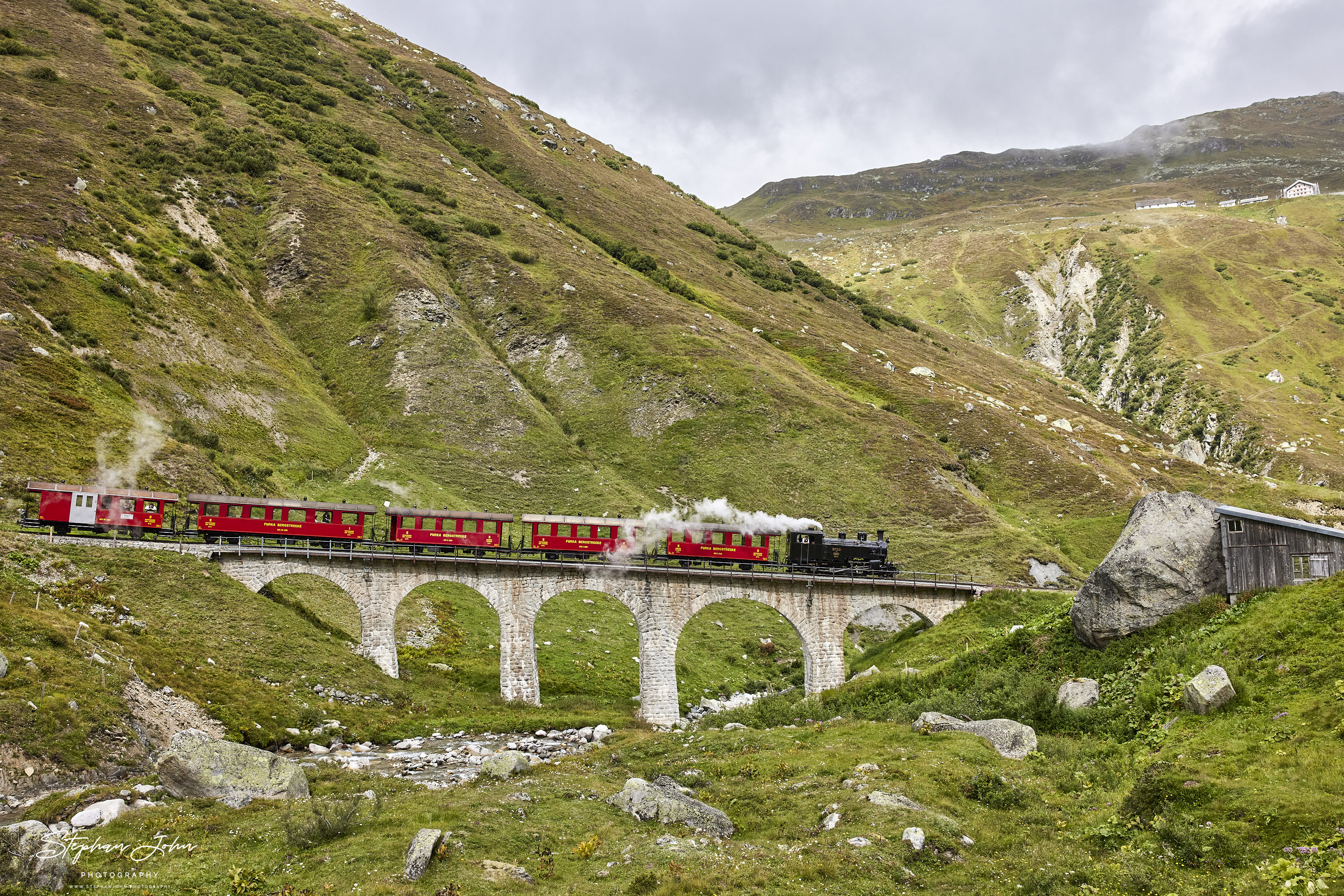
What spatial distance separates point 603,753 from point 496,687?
1545cm

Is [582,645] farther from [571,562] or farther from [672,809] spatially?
[672,809]

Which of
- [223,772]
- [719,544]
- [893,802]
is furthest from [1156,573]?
[223,772]

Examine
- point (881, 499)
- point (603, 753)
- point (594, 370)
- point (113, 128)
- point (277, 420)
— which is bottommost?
point (603, 753)

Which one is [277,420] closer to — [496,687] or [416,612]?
[416,612]

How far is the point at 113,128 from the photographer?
3610 inches

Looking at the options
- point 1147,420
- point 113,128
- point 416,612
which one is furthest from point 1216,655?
point 1147,420

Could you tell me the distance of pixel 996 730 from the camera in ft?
87.3

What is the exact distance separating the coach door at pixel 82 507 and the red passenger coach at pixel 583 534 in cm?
2240

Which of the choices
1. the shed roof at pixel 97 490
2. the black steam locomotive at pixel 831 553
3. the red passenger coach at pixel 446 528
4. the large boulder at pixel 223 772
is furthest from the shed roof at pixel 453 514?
the large boulder at pixel 223 772

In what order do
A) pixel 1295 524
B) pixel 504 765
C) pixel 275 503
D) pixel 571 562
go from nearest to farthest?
pixel 1295 524 < pixel 504 765 < pixel 275 503 < pixel 571 562

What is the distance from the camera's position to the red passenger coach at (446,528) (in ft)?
154

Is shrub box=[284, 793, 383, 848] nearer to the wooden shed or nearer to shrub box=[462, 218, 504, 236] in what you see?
the wooden shed

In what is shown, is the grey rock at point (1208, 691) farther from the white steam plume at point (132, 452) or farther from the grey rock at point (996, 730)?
the white steam plume at point (132, 452)

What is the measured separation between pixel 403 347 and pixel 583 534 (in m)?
47.0
